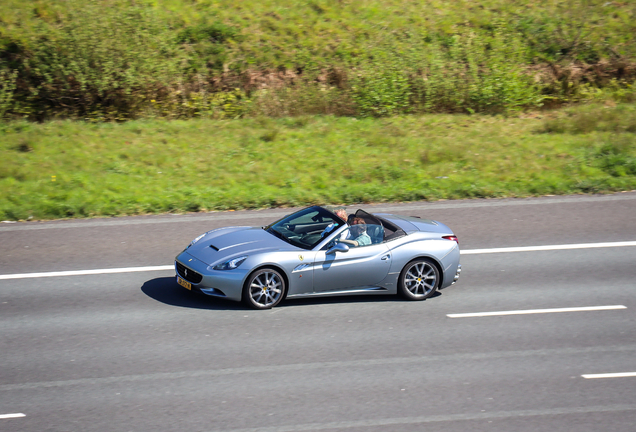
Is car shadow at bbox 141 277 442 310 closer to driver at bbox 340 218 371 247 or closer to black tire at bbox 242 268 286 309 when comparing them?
black tire at bbox 242 268 286 309

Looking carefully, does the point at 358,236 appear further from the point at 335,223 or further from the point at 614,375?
the point at 614,375

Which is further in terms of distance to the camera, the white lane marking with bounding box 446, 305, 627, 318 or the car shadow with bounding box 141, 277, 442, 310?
the car shadow with bounding box 141, 277, 442, 310

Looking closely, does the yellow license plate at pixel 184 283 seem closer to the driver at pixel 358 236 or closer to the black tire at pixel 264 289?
the black tire at pixel 264 289

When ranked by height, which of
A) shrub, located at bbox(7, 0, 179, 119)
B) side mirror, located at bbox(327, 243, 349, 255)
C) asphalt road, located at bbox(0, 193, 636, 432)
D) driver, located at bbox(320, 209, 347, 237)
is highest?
shrub, located at bbox(7, 0, 179, 119)

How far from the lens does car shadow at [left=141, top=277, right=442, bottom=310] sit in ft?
29.4

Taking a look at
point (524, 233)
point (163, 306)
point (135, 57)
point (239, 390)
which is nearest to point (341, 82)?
point (135, 57)

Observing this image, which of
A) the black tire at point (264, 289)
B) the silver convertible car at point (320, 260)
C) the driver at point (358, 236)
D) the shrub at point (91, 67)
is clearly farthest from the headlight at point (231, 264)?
the shrub at point (91, 67)

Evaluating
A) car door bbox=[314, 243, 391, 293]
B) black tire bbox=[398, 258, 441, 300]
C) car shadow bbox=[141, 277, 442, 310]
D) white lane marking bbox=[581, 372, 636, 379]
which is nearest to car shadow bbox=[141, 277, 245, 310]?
car shadow bbox=[141, 277, 442, 310]

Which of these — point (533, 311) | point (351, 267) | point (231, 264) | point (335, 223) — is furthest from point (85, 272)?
point (533, 311)

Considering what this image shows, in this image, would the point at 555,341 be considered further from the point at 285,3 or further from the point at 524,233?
the point at 285,3

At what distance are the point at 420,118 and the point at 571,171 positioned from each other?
5401mm

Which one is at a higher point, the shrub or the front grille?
the shrub

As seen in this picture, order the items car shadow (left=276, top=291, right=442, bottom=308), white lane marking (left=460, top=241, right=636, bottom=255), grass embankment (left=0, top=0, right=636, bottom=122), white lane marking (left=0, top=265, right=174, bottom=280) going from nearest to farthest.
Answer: car shadow (left=276, top=291, right=442, bottom=308), white lane marking (left=0, top=265, right=174, bottom=280), white lane marking (left=460, top=241, right=636, bottom=255), grass embankment (left=0, top=0, right=636, bottom=122)

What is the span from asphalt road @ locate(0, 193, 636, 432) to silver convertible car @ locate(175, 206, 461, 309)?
266mm
